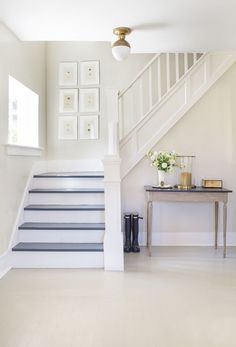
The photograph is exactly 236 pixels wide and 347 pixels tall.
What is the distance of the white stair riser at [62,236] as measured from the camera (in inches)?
147

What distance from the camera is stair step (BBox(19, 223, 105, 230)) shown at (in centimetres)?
373

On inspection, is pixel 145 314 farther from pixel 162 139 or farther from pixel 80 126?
pixel 80 126

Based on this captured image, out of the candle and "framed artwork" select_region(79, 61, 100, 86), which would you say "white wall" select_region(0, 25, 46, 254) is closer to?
"framed artwork" select_region(79, 61, 100, 86)

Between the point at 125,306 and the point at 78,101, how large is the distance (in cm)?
369

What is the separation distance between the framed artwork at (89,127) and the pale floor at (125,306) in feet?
8.08

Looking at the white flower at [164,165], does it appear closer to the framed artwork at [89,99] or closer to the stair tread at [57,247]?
the stair tread at [57,247]

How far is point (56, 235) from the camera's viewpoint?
3748 millimetres

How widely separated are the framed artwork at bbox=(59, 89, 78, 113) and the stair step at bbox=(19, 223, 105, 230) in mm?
2249

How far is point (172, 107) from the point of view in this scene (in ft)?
14.8

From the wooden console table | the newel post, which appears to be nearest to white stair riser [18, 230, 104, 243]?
the newel post

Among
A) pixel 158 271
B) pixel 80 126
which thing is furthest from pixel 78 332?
pixel 80 126

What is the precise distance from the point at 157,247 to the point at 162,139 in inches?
59.9

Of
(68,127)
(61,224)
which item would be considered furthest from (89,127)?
(61,224)

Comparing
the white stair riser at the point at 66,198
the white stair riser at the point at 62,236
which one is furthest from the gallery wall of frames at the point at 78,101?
the white stair riser at the point at 62,236
